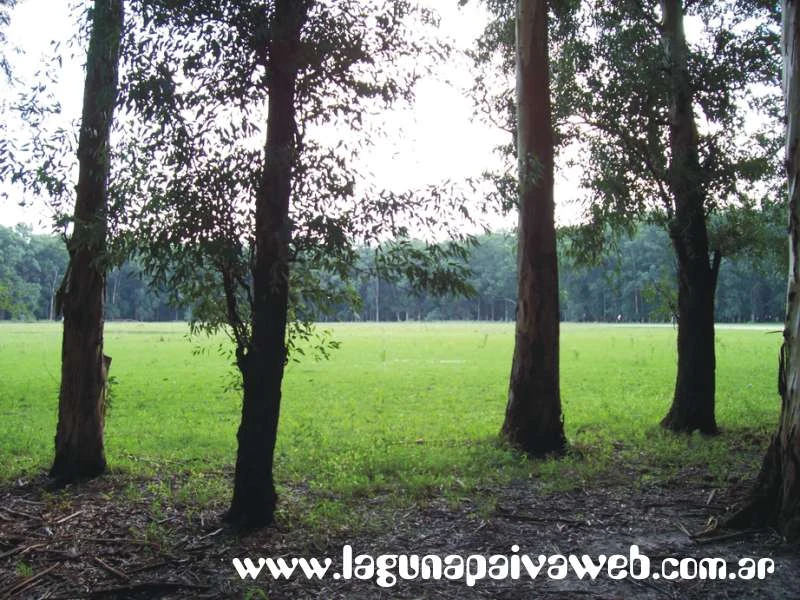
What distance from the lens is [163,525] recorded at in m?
6.49

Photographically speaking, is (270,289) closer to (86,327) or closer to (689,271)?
(86,327)

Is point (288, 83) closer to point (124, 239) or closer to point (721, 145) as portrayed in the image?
point (124, 239)

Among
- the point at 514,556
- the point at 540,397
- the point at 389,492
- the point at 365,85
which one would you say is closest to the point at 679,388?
the point at 540,397

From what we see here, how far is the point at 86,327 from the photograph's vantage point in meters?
8.01

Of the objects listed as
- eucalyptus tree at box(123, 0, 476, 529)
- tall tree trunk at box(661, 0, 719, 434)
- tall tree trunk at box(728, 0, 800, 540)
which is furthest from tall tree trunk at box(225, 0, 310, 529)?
tall tree trunk at box(661, 0, 719, 434)

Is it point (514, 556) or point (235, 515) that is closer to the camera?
point (514, 556)

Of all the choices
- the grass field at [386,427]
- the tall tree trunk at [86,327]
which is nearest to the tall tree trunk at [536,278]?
the grass field at [386,427]

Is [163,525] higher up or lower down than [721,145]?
lower down

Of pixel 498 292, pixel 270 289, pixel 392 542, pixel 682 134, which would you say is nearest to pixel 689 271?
pixel 682 134

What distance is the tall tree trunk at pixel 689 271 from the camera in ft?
37.1

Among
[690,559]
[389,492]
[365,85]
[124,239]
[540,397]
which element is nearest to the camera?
[690,559]

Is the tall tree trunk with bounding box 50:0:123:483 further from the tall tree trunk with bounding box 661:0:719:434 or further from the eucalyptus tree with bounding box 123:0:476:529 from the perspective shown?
the tall tree trunk with bounding box 661:0:719:434

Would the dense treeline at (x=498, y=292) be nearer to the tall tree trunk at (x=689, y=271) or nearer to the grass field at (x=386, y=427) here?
the grass field at (x=386, y=427)

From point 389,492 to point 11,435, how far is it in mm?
8211
